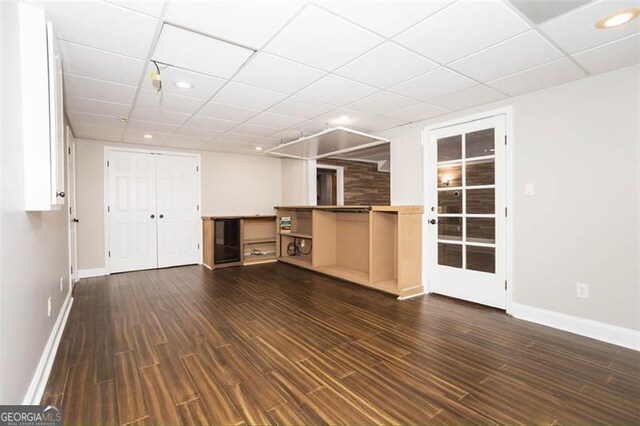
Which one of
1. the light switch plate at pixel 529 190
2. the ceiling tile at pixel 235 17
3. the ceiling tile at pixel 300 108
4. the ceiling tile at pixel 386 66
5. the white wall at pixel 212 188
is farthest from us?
the white wall at pixel 212 188

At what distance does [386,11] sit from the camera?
183 centimetres

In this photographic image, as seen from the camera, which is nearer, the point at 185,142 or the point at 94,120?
the point at 94,120

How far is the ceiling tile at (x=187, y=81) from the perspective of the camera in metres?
2.62

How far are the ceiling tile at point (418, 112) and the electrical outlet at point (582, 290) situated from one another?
2.35m

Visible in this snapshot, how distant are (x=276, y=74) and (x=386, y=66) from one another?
0.98 m

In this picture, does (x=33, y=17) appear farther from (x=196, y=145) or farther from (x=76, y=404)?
(x=196, y=145)

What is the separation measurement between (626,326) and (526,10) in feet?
8.90

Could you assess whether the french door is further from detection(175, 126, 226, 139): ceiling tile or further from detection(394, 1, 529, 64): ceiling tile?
detection(175, 126, 226, 139): ceiling tile

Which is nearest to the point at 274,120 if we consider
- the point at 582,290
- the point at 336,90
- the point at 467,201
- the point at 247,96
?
the point at 247,96

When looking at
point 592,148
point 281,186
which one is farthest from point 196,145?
point 592,148

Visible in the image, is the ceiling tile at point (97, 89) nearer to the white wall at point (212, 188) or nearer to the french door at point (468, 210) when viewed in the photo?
the white wall at point (212, 188)

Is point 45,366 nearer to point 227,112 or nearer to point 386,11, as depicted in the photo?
point 227,112

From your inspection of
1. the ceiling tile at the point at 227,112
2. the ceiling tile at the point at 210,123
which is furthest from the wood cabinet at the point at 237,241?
the ceiling tile at the point at 227,112

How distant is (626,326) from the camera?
255cm
